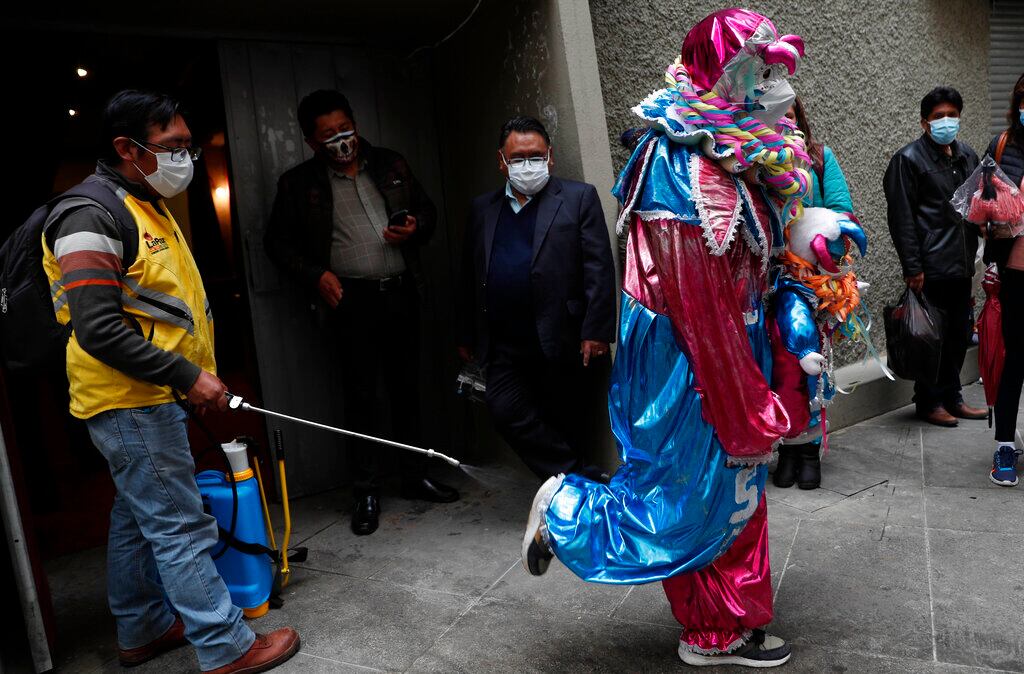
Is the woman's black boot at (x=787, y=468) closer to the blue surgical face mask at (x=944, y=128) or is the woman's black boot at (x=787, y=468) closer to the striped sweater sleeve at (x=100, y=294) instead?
the blue surgical face mask at (x=944, y=128)

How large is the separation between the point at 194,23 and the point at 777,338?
9.61 ft

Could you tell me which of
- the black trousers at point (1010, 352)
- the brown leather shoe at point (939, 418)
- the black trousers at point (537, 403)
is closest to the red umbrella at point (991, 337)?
the black trousers at point (1010, 352)

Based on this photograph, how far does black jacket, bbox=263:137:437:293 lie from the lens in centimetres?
378

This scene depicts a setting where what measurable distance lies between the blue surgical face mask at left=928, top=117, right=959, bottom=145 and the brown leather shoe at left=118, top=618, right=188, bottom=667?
4423mm

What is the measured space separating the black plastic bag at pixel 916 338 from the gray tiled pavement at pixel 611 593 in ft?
2.03

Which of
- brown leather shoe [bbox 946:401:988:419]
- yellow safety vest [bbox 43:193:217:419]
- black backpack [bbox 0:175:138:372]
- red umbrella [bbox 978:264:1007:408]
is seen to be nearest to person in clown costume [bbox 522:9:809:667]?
yellow safety vest [bbox 43:193:217:419]

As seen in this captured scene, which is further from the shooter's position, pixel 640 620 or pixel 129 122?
pixel 640 620

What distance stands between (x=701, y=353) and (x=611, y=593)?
1264 millimetres

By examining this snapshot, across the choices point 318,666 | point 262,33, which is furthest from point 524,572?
point 262,33

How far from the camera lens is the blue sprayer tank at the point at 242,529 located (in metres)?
2.90

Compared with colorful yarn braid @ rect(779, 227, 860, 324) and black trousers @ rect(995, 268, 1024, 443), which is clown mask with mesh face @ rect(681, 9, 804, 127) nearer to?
colorful yarn braid @ rect(779, 227, 860, 324)

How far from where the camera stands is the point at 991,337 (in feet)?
13.5

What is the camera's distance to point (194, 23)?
373cm

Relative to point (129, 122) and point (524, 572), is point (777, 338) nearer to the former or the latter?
point (524, 572)
